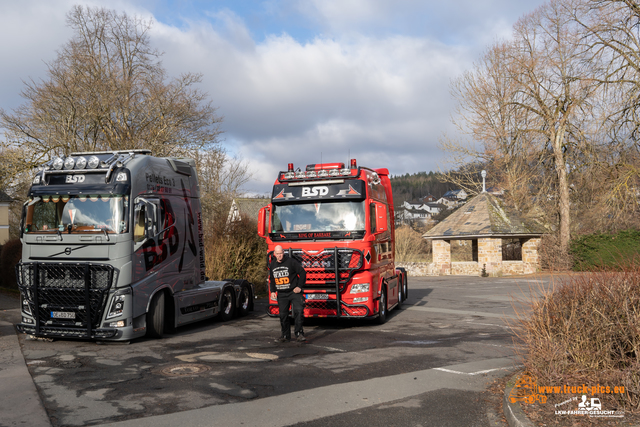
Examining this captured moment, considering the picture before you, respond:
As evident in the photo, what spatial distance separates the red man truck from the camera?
1189cm

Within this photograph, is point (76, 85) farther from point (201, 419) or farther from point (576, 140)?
point (576, 140)

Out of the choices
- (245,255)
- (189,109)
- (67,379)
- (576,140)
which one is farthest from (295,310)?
(576,140)

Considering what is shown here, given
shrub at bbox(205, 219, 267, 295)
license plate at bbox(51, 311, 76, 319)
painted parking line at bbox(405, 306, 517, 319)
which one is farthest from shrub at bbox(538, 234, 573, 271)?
license plate at bbox(51, 311, 76, 319)

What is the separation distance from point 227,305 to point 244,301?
0.98 m

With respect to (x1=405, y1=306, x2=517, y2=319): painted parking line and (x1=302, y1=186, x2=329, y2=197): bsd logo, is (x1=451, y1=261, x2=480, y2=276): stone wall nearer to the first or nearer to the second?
(x1=405, y1=306, x2=517, y2=319): painted parking line

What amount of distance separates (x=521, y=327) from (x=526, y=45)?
34.1m

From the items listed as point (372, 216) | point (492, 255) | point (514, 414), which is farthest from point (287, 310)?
point (492, 255)

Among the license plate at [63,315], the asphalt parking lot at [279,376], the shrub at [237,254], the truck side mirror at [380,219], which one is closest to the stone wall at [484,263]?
the shrub at [237,254]

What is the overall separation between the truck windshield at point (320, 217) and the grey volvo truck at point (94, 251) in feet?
9.12

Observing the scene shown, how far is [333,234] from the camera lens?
1216cm

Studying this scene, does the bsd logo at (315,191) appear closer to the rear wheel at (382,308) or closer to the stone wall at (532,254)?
the rear wheel at (382,308)

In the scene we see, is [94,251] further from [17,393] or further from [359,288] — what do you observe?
[359,288]

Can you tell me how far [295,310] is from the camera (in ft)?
34.7

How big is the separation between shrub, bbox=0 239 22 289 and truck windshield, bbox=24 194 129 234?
1720 centimetres
